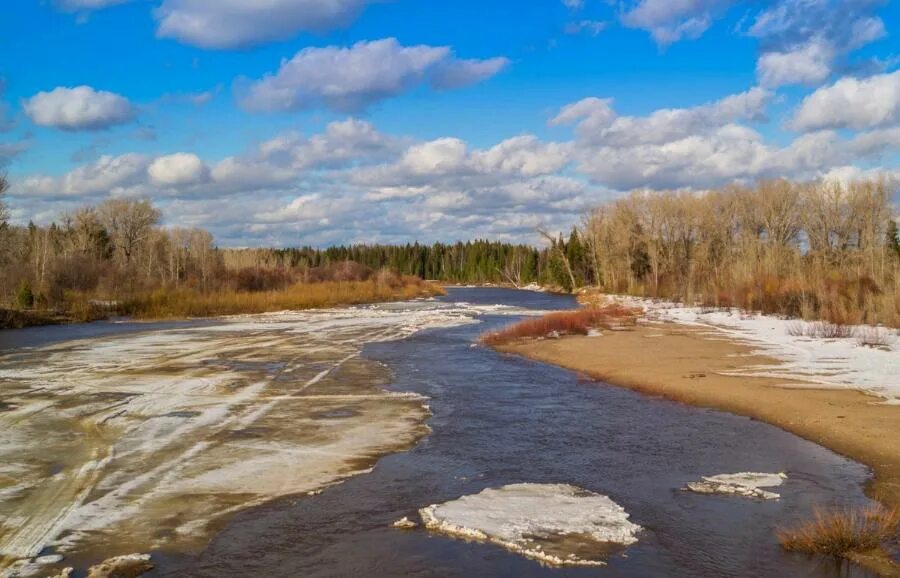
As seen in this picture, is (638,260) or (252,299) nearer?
(252,299)

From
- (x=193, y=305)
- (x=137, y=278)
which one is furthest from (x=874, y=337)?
(x=137, y=278)

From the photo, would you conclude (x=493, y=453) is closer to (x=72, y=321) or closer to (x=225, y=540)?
(x=225, y=540)

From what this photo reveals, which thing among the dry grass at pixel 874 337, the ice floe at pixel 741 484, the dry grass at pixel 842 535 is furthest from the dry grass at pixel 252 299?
the dry grass at pixel 842 535

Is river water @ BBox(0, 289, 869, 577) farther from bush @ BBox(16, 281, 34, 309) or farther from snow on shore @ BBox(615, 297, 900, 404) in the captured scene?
bush @ BBox(16, 281, 34, 309)

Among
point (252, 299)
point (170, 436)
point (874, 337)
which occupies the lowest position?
point (170, 436)

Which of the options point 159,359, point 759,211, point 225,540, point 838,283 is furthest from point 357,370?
point 759,211

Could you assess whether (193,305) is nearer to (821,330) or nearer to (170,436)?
(170,436)
